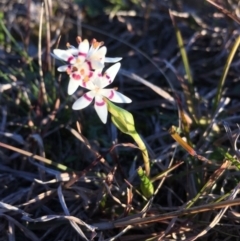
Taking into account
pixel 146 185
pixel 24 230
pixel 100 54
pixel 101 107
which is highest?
pixel 100 54

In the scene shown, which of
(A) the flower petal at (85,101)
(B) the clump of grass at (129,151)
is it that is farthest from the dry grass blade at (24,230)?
(A) the flower petal at (85,101)

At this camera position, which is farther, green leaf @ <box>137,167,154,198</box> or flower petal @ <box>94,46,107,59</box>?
green leaf @ <box>137,167,154,198</box>

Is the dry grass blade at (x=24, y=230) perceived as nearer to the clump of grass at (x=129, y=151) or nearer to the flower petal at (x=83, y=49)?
the clump of grass at (x=129, y=151)

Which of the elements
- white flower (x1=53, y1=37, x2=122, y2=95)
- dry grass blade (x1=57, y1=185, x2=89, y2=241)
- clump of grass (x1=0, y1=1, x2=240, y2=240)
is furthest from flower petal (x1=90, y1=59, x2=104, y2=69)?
dry grass blade (x1=57, y1=185, x2=89, y2=241)

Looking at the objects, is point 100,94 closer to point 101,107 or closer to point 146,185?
point 101,107

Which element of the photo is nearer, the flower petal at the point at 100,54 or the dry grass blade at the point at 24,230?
the flower petal at the point at 100,54

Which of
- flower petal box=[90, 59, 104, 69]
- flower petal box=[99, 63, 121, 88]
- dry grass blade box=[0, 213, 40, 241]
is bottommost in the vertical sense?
dry grass blade box=[0, 213, 40, 241]

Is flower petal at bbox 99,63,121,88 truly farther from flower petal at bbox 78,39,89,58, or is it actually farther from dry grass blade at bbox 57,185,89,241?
dry grass blade at bbox 57,185,89,241

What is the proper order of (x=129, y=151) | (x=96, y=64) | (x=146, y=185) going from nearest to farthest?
(x=96, y=64), (x=146, y=185), (x=129, y=151)

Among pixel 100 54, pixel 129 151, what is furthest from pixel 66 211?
pixel 100 54
